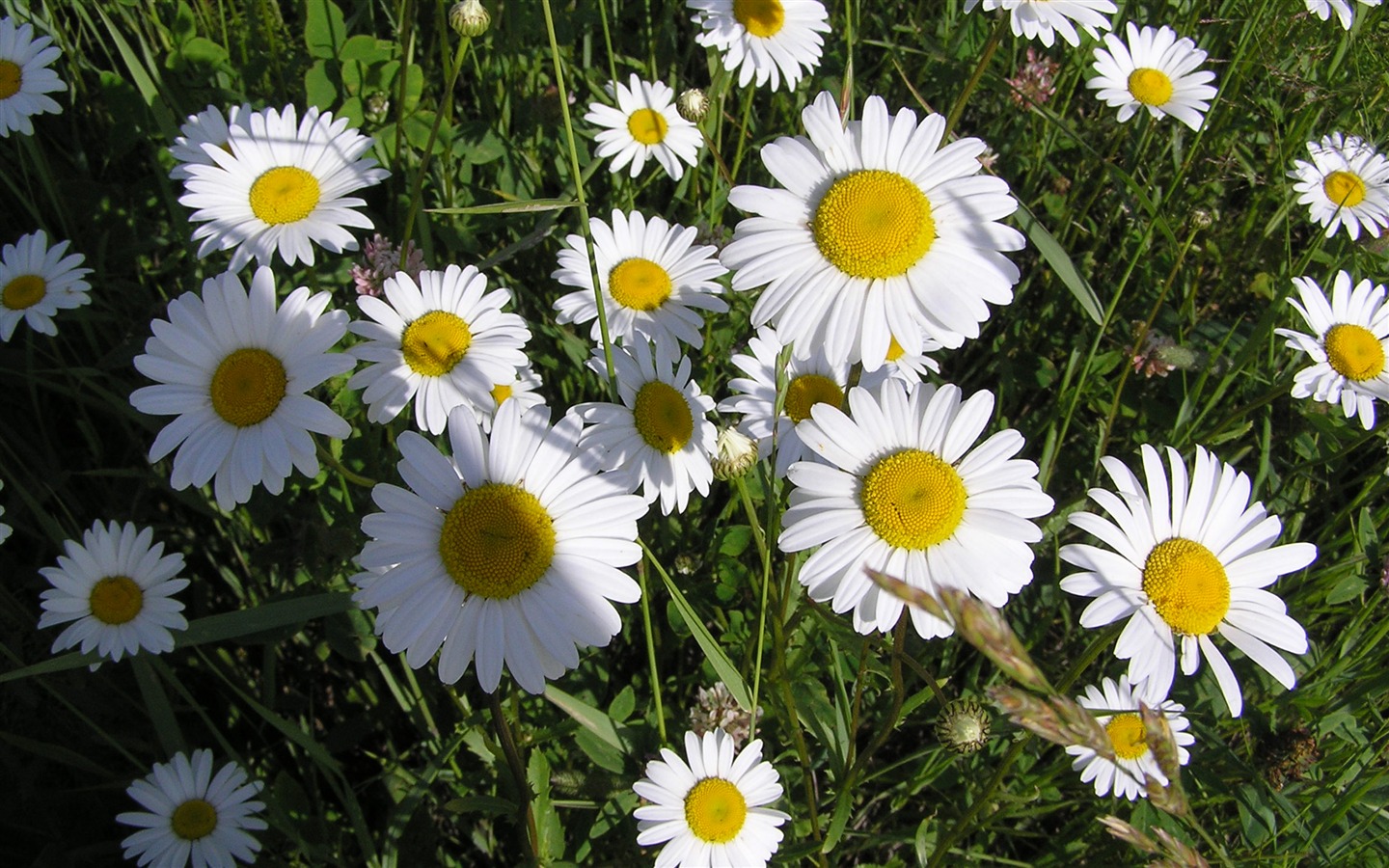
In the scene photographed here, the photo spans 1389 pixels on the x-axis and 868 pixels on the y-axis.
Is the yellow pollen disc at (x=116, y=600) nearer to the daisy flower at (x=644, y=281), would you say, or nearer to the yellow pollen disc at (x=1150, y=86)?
the daisy flower at (x=644, y=281)

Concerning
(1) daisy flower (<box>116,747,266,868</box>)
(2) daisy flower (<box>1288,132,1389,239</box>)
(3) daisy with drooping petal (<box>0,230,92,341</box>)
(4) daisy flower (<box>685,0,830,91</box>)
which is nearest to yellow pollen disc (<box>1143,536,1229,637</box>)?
(2) daisy flower (<box>1288,132,1389,239</box>)

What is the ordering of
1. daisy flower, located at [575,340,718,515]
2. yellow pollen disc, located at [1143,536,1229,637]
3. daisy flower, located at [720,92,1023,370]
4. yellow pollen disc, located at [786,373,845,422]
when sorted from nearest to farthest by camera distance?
1. daisy flower, located at [720,92,1023,370]
2. yellow pollen disc, located at [1143,536,1229,637]
3. daisy flower, located at [575,340,718,515]
4. yellow pollen disc, located at [786,373,845,422]

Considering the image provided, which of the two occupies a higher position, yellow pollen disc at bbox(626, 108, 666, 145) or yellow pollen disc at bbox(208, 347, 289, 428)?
yellow pollen disc at bbox(626, 108, 666, 145)

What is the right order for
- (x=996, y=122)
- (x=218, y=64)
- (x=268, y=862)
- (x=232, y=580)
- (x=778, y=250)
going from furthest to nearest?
(x=996, y=122) < (x=218, y=64) < (x=232, y=580) < (x=268, y=862) < (x=778, y=250)

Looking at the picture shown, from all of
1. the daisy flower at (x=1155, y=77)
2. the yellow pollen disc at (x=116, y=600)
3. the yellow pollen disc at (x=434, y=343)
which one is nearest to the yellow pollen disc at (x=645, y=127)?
the yellow pollen disc at (x=434, y=343)

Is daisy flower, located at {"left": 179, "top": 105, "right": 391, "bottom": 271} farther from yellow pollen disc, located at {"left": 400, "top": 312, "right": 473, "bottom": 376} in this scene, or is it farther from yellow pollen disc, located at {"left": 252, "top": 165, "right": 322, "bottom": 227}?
yellow pollen disc, located at {"left": 400, "top": 312, "right": 473, "bottom": 376}

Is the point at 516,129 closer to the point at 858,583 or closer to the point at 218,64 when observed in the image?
the point at 218,64

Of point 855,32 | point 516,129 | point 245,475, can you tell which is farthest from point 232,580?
point 855,32
